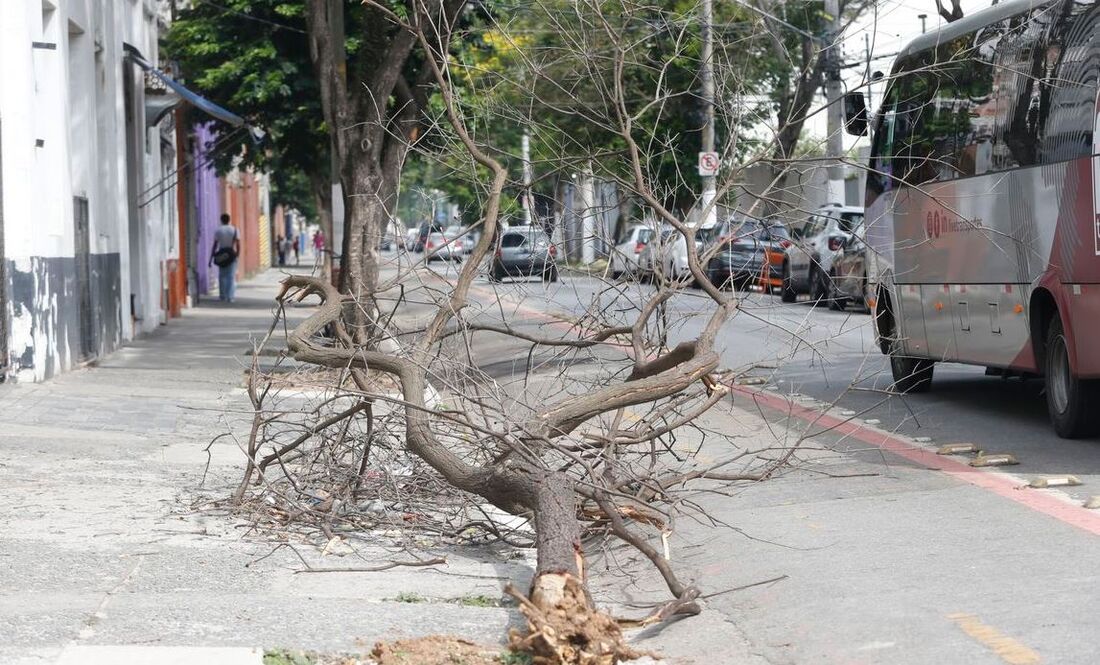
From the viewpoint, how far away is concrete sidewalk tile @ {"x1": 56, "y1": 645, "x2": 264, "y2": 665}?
5441 millimetres

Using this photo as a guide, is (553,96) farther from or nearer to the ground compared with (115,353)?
farther from the ground

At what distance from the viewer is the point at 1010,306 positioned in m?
11.8

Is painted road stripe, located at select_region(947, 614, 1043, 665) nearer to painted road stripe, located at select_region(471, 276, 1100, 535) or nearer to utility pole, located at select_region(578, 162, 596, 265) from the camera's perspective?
painted road stripe, located at select_region(471, 276, 1100, 535)

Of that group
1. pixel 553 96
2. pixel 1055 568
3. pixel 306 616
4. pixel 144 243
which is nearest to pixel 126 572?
pixel 306 616

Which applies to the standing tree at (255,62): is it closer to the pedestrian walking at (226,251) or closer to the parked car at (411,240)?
the pedestrian walking at (226,251)

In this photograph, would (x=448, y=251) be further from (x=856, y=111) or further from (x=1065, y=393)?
(x=856, y=111)

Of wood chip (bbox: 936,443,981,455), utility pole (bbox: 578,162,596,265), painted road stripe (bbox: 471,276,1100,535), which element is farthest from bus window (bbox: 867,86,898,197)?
wood chip (bbox: 936,443,981,455)

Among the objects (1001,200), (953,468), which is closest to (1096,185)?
(1001,200)

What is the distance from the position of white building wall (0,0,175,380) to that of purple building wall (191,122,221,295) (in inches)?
351

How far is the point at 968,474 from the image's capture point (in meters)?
9.38

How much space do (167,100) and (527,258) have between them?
15.1 meters

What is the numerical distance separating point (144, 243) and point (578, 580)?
19.3 meters

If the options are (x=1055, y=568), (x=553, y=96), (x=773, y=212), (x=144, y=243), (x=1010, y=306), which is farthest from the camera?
(x=144, y=243)

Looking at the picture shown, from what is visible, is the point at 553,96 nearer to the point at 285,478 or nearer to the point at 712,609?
the point at 285,478
